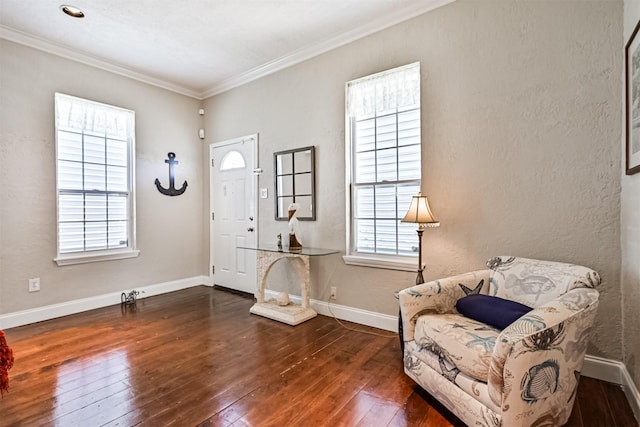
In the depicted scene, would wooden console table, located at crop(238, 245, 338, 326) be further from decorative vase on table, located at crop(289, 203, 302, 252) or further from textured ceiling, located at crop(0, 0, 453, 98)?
textured ceiling, located at crop(0, 0, 453, 98)

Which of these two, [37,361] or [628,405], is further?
[37,361]

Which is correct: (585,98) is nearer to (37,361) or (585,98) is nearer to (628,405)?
(628,405)

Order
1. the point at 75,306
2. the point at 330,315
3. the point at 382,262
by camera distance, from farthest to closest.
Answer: the point at 75,306 < the point at 330,315 < the point at 382,262

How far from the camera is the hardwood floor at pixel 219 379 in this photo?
1.76 meters

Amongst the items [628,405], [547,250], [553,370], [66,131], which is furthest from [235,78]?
[628,405]

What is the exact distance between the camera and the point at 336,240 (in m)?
3.36

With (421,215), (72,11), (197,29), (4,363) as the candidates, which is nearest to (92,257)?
(72,11)

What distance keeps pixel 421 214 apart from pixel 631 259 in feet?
4.02

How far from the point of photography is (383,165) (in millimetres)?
3084

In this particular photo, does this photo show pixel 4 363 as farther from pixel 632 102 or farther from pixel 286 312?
pixel 632 102

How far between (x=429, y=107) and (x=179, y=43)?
8.73 ft

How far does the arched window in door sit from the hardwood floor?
208cm

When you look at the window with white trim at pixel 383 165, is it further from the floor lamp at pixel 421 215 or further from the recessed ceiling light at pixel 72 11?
the recessed ceiling light at pixel 72 11

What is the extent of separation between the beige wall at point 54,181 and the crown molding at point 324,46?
828mm
